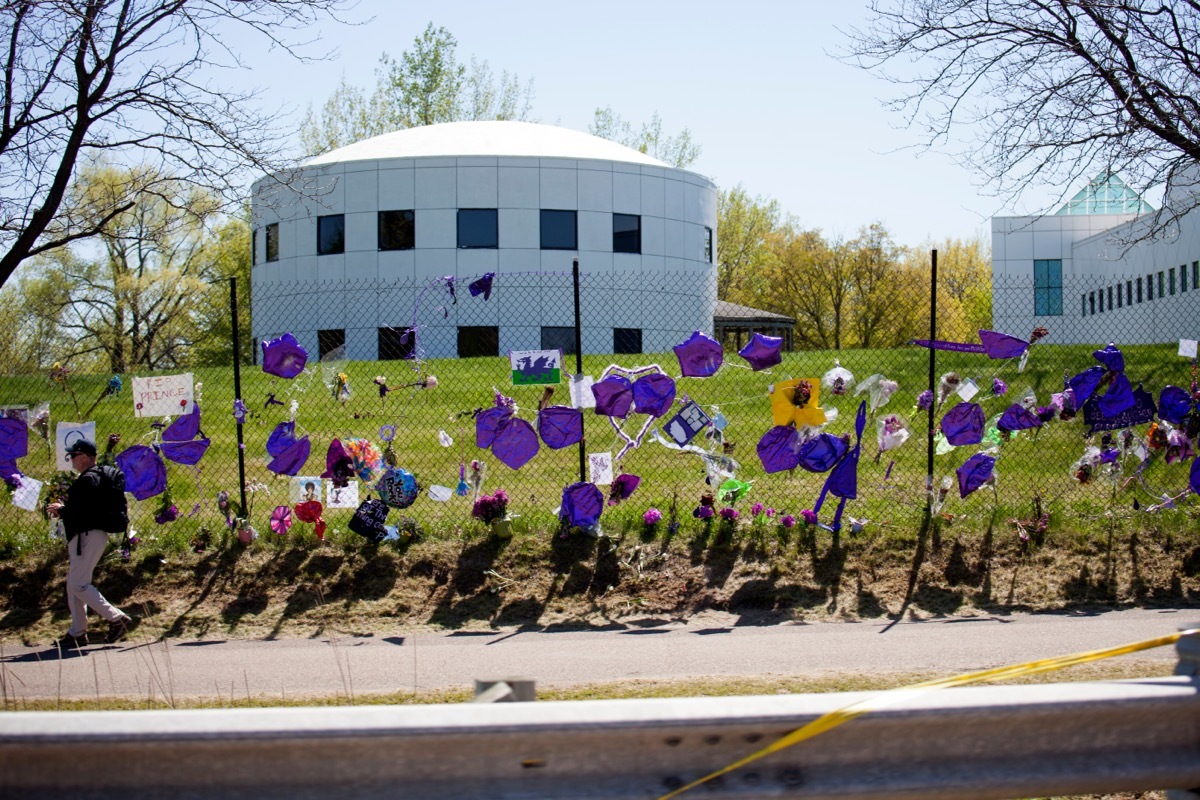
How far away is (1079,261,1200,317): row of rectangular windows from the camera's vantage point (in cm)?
3488

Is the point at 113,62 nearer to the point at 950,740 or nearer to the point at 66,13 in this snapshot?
the point at 66,13

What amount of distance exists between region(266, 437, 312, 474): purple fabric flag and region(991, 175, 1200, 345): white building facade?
21080 millimetres

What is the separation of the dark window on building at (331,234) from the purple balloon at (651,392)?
28.0 meters

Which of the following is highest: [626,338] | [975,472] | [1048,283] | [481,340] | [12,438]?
[1048,283]

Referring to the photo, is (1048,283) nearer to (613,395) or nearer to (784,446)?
(784,446)

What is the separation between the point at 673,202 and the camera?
37938 millimetres

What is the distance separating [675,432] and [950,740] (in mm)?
7245

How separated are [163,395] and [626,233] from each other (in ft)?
92.0

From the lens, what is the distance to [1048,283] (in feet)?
154

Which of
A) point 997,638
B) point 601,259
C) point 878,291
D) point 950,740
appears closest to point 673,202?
point 601,259

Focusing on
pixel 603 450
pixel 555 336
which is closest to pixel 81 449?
pixel 603 450

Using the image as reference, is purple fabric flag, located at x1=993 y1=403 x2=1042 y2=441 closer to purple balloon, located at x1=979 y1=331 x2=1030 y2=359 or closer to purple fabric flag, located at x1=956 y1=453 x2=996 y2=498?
purple fabric flag, located at x1=956 y1=453 x2=996 y2=498

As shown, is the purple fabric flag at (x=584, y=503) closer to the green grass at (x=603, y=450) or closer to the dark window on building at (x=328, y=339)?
the green grass at (x=603, y=450)

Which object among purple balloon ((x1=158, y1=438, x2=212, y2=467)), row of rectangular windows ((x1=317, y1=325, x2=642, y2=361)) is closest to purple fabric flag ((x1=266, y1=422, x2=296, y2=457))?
purple balloon ((x1=158, y1=438, x2=212, y2=467))
